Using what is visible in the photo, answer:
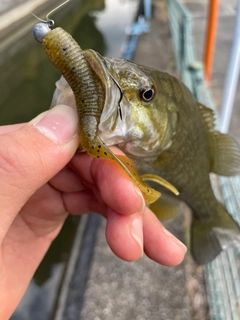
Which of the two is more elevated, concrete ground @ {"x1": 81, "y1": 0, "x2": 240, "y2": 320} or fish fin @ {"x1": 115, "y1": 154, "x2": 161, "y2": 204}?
fish fin @ {"x1": 115, "y1": 154, "x2": 161, "y2": 204}

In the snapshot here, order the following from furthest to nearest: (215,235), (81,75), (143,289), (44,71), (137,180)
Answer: (44,71) < (143,289) < (215,235) < (137,180) < (81,75)

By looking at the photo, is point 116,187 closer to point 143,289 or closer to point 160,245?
point 160,245

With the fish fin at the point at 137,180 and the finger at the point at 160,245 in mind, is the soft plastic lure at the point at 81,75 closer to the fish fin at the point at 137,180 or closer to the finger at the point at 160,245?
the fish fin at the point at 137,180

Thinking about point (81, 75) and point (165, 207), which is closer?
point (81, 75)

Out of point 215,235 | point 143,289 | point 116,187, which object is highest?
point 116,187

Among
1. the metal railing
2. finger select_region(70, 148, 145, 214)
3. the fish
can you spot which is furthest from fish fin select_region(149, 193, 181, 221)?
finger select_region(70, 148, 145, 214)

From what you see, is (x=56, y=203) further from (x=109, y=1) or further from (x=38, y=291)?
(x=109, y=1)

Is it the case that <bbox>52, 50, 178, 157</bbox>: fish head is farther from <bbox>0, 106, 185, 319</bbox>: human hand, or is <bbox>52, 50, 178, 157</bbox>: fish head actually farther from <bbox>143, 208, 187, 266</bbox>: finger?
<bbox>143, 208, 187, 266</bbox>: finger

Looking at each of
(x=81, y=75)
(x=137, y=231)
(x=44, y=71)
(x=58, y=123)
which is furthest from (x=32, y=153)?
(x=44, y=71)
